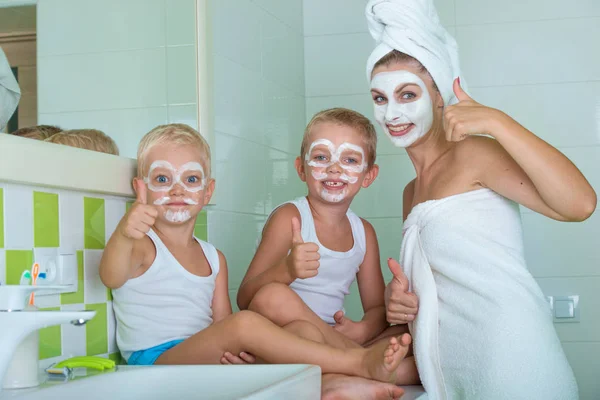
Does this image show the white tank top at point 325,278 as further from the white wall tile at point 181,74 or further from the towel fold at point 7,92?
the towel fold at point 7,92

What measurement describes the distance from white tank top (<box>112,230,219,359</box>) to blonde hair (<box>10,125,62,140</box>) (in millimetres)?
295

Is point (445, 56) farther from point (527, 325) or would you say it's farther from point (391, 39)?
point (527, 325)

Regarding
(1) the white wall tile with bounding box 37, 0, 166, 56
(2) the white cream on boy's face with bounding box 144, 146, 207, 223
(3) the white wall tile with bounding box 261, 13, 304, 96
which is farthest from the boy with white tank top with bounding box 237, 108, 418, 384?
(3) the white wall tile with bounding box 261, 13, 304, 96

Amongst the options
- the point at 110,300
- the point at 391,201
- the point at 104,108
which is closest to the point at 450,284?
the point at 110,300

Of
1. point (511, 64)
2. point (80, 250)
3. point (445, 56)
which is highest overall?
point (511, 64)

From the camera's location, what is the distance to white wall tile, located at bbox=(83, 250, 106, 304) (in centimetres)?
150

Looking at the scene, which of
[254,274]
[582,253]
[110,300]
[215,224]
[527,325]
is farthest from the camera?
[582,253]

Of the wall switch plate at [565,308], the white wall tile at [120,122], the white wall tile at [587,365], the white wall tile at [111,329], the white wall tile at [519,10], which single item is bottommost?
the white wall tile at [587,365]

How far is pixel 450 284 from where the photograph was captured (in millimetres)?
1503

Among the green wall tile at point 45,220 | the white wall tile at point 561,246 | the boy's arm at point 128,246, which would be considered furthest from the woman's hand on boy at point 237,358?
the white wall tile at point 561,246

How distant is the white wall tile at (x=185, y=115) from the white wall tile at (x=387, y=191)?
1.08 m

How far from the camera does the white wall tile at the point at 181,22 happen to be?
6.36ft

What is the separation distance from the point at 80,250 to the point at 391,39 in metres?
0.77

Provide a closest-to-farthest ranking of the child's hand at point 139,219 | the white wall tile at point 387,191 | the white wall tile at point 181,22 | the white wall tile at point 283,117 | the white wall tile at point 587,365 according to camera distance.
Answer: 1. the child's hand at point 139,219
2. the white wall tile at point 181,22
3. the white wall tile at point 283,117
4. the white wall tile at point 587,365
5. the white wall tile at point 387,191
